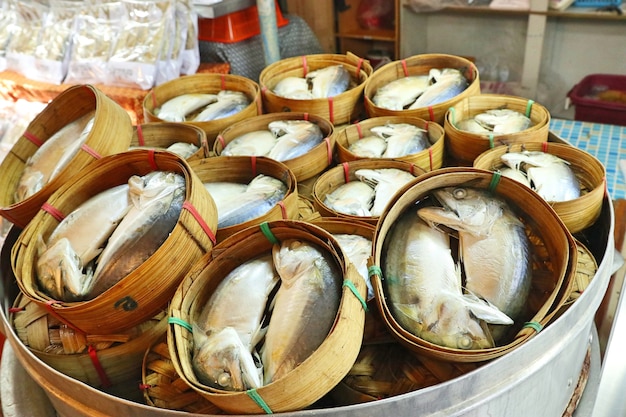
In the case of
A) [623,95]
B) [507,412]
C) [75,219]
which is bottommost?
[623,95]

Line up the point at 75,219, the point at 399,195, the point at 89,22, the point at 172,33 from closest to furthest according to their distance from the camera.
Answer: the point at 399,195
the point at 75,219
the point at 172,33
the point at 89,22

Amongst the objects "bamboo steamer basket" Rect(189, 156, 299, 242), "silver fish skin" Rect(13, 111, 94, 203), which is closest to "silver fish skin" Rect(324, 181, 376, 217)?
"bamboo steamer basket" Rect(189, 156, 299, 242)

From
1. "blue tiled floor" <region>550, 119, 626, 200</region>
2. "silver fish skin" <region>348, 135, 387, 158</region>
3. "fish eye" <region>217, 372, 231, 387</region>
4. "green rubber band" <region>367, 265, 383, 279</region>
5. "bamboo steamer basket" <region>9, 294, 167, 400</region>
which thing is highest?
"green rubber band" <region>367, 265, 383, 279</region>

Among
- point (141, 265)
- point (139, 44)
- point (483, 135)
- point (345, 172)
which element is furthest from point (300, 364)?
point (139, 44)

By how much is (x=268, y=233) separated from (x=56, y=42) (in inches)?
167

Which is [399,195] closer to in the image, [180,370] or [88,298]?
[180,370]

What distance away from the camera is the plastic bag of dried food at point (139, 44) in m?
4.12

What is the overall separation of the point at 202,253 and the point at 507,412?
39.8 inches

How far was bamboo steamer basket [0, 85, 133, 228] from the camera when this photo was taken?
1859 mm

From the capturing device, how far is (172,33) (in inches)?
167

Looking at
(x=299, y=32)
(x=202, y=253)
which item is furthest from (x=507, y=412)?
(x=299, y=32)

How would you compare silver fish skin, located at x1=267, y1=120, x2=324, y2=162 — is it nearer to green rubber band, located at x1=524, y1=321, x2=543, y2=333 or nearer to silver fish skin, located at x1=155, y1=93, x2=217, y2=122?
silver fish skin, located at x1=155, y1=93, x2=217, y2=122

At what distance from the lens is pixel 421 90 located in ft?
8.67

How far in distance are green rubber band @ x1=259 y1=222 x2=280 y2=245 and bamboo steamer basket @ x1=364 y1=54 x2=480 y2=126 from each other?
48.4 inches
